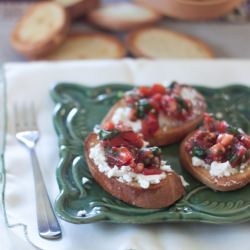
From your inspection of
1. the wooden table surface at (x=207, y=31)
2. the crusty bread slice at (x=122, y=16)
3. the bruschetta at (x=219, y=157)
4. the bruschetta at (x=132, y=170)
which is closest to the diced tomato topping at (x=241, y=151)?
the bruschetta at (x=219, y=157)

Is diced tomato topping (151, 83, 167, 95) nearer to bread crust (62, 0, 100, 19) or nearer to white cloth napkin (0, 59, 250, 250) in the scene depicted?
white cloth napkin (0, 59, 250, 250)

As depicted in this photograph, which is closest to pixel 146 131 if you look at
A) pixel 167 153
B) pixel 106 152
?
pixel 167 153

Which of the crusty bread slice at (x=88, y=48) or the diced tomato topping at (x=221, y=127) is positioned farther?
the crusty bread slice at (x=88, y=48)

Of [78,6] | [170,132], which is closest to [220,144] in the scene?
[170,132]

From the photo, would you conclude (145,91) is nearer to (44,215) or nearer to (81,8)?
(44,215)

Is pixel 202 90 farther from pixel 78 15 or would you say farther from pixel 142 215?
pixel 78 15

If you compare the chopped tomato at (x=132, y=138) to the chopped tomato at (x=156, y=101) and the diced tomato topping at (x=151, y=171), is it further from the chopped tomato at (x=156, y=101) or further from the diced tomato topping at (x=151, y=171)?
the chopped tomato at (x=156, y=101)
